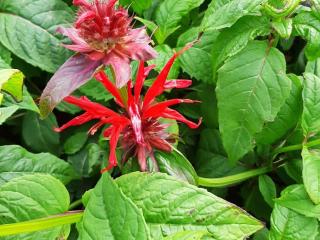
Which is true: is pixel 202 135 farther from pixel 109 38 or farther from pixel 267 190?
pixel 109 38

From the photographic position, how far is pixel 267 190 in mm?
916

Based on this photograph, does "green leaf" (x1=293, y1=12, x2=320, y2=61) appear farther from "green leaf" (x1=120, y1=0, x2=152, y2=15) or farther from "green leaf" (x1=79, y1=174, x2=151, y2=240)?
"green leaf" (x1=79, y1=174, x2=151, y2=240)

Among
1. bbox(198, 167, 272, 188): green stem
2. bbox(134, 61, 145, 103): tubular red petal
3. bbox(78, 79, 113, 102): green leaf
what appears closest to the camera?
bbox(134, 61, 145, 103): tubular red petal

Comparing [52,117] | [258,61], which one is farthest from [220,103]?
[52,117]

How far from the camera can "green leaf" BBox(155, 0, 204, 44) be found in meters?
0.92

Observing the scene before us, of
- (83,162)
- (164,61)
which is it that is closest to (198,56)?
(164,61)

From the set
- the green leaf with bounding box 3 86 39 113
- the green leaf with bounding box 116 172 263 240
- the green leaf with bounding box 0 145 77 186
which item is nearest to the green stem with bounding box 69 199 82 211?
the green leaf with bounding box 0 145 77 186

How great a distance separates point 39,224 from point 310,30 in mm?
496

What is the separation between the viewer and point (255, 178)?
1008mm

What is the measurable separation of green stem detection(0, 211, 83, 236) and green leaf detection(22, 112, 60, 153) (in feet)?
1.05

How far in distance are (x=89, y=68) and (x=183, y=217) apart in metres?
0.21

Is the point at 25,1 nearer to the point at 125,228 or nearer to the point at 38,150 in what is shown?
the point at 38,150

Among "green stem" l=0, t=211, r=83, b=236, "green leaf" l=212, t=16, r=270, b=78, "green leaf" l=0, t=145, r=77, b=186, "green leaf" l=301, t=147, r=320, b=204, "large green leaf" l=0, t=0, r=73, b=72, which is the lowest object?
"green leaf" l=0, t=145, r=77, b=186

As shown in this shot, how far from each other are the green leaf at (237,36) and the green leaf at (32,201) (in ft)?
1.07
